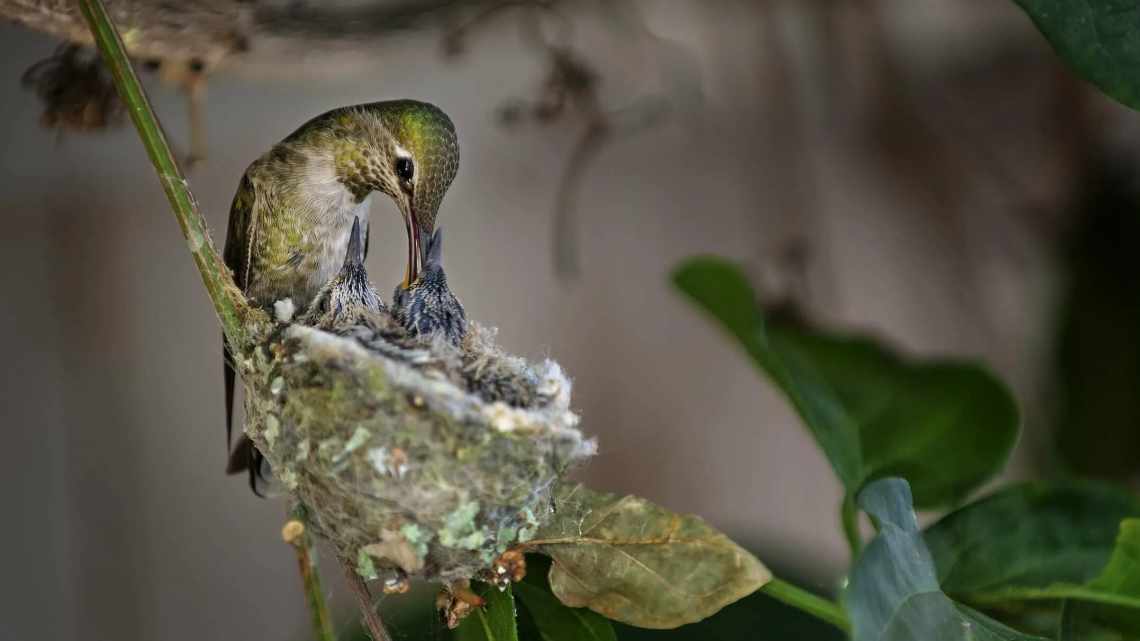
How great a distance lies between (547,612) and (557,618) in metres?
0.01

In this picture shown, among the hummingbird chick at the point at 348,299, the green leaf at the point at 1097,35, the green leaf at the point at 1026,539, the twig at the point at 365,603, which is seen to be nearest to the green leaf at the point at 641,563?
Answer: the twig at the point at 365,603

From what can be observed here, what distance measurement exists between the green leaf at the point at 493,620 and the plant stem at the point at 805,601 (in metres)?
0.20

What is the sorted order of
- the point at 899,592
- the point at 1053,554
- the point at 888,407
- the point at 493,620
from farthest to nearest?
1. the point at 888,407
2. the point at 1053,554
3. the point at 493,620
4. the point at 899,592

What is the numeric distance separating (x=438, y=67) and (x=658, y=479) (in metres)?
0.97

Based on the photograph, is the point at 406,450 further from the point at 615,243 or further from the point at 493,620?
the point at 615,243

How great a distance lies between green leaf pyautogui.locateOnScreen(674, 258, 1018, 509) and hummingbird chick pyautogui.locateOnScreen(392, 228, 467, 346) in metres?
0.31

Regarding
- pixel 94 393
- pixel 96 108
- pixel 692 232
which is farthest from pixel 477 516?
pixel 692 232

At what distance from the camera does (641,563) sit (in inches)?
32.1

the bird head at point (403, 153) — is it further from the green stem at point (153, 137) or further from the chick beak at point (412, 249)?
the green stem at point (153, 137)

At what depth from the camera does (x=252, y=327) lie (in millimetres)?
862

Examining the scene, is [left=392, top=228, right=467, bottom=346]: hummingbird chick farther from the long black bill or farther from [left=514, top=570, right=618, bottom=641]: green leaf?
[left=514, top=570, right=618, bottom=641]: green leaf

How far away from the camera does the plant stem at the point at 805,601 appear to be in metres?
0.86

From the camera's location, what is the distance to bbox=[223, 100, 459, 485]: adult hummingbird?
100cm

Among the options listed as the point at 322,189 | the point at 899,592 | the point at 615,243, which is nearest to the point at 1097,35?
the point at 899,592
